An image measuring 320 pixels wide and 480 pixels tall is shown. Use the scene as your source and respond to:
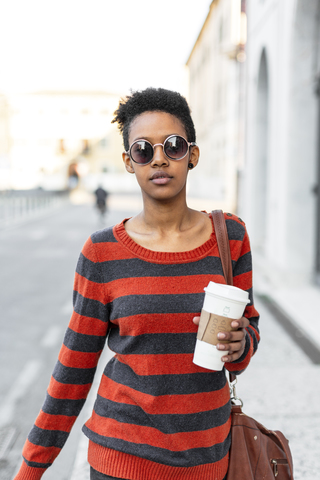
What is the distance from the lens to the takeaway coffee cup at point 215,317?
1.45m

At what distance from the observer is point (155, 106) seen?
66.0 inches

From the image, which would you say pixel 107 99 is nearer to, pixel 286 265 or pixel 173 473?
pixel 286 265

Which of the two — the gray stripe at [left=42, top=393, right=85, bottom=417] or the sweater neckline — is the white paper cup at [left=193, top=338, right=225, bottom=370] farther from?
the gray stripe at [left=42, top=393, right=85, bottom=417]

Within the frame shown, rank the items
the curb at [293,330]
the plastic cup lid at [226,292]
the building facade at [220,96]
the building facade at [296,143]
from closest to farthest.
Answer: the plastic cup lid at [226,292] < the curb at [293,330] < the building facade at [296,143] < the building facade at [220,96]

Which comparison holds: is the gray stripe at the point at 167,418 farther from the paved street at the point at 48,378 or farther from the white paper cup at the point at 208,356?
the paved street at the point at 48,378

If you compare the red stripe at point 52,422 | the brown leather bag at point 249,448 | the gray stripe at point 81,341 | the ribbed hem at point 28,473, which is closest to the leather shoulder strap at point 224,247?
the brown leather bag at point 249,448

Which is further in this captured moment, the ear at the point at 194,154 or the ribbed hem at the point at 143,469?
the ear at the point at 194,154

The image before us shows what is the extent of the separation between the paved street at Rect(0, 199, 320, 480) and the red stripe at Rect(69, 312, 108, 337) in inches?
61.9

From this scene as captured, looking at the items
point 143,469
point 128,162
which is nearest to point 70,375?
point 143,469

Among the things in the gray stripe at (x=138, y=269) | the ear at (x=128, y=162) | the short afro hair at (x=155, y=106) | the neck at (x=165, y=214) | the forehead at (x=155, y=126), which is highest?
the short afro hair at (x=155, y=106)

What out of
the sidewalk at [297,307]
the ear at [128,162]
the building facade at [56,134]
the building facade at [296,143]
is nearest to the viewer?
the ear at [128,162]

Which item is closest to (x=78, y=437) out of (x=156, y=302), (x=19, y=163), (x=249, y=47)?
(x=156, y=302)

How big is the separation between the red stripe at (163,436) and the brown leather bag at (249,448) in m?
0.08

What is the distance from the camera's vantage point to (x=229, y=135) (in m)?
28.4
